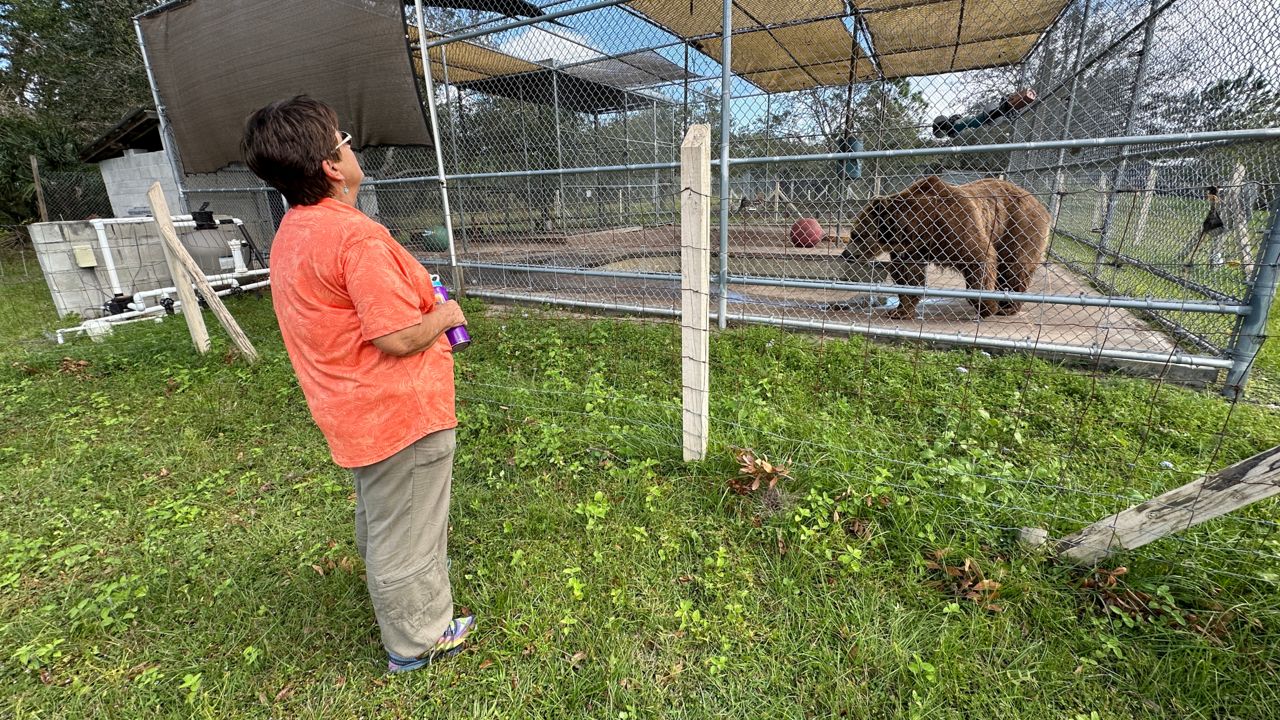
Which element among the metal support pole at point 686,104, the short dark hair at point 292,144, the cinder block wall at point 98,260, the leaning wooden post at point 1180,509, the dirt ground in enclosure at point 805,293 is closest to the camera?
the short dark hair at point 292,144

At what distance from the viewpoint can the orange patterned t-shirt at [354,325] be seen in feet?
4.36

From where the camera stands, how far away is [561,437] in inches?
115

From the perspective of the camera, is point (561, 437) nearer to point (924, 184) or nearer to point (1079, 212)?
point (924, 184)

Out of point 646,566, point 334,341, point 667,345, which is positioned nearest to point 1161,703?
point 646,566

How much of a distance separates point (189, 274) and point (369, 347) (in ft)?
14.3

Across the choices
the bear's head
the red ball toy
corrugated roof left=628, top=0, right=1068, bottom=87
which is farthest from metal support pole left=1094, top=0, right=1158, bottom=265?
the red ball toy

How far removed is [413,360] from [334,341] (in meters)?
0.20

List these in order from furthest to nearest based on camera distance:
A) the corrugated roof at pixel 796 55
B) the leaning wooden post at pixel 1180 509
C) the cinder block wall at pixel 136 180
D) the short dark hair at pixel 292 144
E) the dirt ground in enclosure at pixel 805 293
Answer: the cinder block wall at pixel 136 180 → the corrugated roof at pixel 796 55 → the dirt ground in enclosure at pixel 805 293 → the leaning wooden post at pixel 1180 509 → the short dark hair at pixel 292 144

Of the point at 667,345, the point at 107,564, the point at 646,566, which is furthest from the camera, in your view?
the point at 667,345

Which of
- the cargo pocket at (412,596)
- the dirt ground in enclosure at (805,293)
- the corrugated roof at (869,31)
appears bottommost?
the cargo pocket at (412,596)

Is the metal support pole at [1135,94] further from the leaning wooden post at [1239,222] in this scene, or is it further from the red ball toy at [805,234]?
the red ball toy at [805,234]

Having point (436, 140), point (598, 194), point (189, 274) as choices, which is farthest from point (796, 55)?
point (189, 274)

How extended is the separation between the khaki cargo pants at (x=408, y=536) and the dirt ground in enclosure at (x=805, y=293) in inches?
115

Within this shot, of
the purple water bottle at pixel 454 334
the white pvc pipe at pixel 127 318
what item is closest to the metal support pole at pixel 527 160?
the white pvc pipe at pixel 127 318
